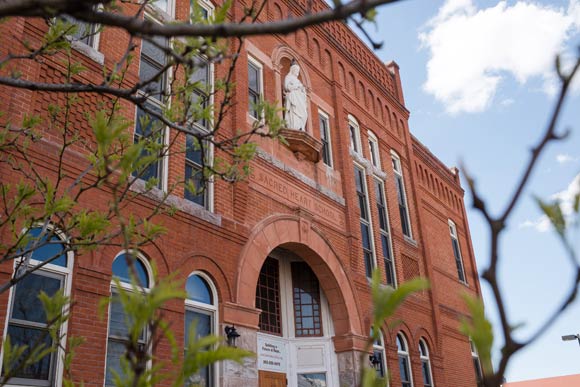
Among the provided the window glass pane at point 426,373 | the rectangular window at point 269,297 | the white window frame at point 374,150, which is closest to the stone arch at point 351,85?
the white window frame at point 374,150

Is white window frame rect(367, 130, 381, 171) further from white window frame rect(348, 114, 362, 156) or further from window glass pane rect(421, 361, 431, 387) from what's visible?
window glass pane rect(421, 361, 431, 387)

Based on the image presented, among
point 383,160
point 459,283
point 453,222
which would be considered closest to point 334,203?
point 383,160

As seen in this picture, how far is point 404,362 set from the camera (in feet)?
48.3

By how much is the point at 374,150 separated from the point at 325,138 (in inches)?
120

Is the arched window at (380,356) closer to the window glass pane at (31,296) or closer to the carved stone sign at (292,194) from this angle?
the carved stone sign at (292,194)

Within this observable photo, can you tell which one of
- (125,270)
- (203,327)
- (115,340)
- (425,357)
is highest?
(125,270)

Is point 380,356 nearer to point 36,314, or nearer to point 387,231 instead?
point 387,231

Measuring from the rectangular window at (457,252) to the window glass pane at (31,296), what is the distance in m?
17.4

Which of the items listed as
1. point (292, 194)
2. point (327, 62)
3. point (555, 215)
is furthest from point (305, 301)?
point (555, 215)

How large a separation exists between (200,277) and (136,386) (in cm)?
810

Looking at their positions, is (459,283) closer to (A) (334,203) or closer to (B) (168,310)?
(A) (334,203)

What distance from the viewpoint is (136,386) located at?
142cm

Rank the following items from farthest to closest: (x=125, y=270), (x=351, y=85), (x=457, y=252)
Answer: (x=457, y=252) < (x=351, y=85) < (x=125, y=270)

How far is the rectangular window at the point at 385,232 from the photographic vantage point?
15.7 m
